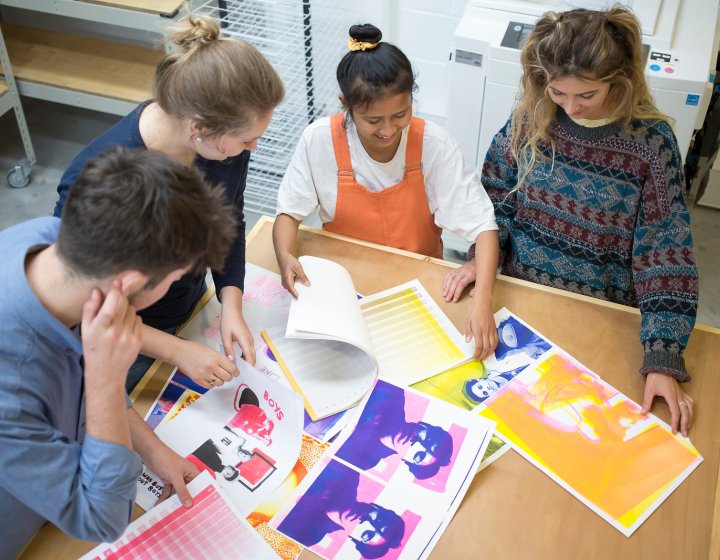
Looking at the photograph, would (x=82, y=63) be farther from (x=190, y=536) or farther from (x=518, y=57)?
(x=190, y=536)

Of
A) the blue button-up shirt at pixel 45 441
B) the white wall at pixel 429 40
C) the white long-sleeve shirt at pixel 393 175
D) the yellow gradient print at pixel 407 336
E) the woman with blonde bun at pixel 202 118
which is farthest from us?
the white wall at pixel 429 40

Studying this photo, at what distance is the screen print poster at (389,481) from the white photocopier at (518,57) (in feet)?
3.86

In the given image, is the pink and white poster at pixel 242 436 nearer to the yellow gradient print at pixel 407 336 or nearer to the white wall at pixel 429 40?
the yellow gradient print at pixel 407 336

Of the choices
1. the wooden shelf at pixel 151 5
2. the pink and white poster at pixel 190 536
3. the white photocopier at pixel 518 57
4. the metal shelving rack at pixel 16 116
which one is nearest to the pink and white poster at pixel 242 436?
the pink and white poster at pixel 190 536

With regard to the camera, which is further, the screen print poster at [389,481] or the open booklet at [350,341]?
the open booklet at [350,341]

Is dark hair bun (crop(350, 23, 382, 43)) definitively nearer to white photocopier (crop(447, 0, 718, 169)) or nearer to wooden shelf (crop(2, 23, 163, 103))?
white photocopier (crop(447, 0, 718, 169))

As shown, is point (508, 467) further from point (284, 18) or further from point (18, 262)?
point (284, 18)

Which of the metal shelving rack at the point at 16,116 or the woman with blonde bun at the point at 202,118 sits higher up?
the woman with blonde bun at the point at 202,118

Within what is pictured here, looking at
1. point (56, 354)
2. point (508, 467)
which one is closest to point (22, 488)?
point (56, 354)

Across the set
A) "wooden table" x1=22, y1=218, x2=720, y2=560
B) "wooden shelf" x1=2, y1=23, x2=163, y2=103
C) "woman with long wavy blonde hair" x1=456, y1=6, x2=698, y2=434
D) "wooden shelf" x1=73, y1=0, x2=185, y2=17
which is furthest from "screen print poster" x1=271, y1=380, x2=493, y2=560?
"wooden shelf" x1=2, y1=23, x2=163, y2=103

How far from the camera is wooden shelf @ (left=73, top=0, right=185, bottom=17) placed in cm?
241

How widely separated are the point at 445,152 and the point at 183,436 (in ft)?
2.59

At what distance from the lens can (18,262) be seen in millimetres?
857

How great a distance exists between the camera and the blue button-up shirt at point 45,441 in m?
0.81
